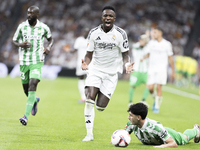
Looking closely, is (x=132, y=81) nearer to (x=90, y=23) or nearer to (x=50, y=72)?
(x=50, y=72)

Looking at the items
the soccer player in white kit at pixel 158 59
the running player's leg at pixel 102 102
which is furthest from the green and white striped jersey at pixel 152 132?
the soccer player in white kit at pixel 158 59

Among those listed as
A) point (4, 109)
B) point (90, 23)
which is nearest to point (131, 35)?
point (90, 23)

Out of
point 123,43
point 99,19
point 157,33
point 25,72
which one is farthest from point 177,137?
point 99,19

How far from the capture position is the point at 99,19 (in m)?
31.0

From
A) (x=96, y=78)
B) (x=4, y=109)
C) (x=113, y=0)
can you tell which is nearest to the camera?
(x=96, y=78)

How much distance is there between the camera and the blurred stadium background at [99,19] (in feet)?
95.4

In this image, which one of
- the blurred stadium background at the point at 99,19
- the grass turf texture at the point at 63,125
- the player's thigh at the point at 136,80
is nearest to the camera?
the grass turf texture at the point at 63,125

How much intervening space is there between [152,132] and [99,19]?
25.8 meters

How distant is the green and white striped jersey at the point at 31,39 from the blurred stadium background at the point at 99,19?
19.2 metres

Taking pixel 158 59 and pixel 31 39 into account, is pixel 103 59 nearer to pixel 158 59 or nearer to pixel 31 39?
pixel 31 39

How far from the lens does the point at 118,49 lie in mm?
6898

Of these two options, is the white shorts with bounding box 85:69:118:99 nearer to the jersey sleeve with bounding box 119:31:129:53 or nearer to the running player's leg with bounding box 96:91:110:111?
the running player's leg with bounding box 96:91:110:111

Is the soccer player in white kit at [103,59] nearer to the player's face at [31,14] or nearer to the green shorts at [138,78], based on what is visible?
the player's face at [31,14]

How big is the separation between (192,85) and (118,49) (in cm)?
1977
